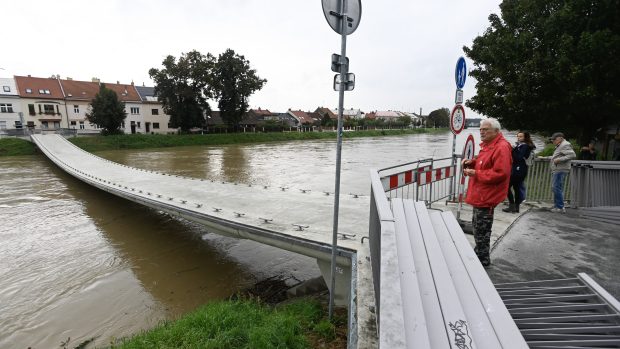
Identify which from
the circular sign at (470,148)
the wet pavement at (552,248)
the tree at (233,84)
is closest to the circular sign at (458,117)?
the circular sign at (470,148)

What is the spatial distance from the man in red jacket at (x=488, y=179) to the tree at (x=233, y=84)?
156 ft

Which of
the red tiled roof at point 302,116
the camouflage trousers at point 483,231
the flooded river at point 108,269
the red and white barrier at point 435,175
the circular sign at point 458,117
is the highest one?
the red tiled roof at point 302,116

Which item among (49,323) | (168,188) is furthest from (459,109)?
(168,188)

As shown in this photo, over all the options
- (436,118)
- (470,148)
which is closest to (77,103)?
(470,148)

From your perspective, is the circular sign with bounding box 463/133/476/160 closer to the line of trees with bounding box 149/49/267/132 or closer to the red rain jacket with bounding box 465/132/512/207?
the red rain jacket with bounding box 465/132/512/207

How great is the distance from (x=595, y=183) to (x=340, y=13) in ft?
19.3

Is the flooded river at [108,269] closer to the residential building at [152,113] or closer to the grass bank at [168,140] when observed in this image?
the grass bank at [168,140]

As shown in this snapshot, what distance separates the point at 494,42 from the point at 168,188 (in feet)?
44.3

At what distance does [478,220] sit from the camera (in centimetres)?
377

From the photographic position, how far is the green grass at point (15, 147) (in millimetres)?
30406

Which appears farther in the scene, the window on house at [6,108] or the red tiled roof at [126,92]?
the red tiled roof at [126,92]

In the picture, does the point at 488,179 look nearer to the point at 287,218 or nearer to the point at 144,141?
the point at 287,218

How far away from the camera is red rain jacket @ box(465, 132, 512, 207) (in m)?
3.49

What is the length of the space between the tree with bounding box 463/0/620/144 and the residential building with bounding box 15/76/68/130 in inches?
2189
